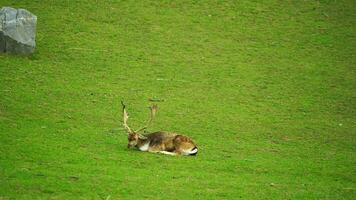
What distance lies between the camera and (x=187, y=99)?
17.1 metres

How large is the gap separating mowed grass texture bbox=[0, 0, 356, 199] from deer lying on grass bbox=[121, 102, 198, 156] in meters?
0.21

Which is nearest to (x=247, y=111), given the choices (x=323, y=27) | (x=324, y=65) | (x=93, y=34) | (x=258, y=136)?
(x=258, y=136)

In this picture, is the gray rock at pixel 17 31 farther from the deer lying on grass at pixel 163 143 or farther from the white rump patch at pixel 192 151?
Answer: the white rump patch at pixel 192 151

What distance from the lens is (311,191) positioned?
1107 centimetres

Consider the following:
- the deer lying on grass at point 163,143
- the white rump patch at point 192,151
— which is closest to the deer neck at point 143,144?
the deer lying on grass at point 163,143

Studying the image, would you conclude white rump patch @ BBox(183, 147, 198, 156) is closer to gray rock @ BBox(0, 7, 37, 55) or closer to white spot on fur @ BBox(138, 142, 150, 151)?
white spot on fur @ BBox(138, 142, 150, 151)

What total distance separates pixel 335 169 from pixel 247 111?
4227 mm

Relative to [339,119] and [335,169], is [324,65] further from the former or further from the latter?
[335,169]

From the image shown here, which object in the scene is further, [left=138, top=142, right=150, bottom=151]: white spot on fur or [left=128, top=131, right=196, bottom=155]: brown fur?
[left=138, top=142, right=150, bottom=151]: white spot on fur

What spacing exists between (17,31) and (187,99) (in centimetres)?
506

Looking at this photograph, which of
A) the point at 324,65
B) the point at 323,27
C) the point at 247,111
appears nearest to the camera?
the point at 247,111

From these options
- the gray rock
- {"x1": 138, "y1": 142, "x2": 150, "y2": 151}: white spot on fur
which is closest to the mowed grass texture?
{"x1": 138, "y1": 142, "x2": 150, "y2": 151}: white spot on fur

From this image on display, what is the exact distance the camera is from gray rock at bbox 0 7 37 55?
18.5 m

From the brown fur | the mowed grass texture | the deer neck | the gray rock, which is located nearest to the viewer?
the mowed grass texture
